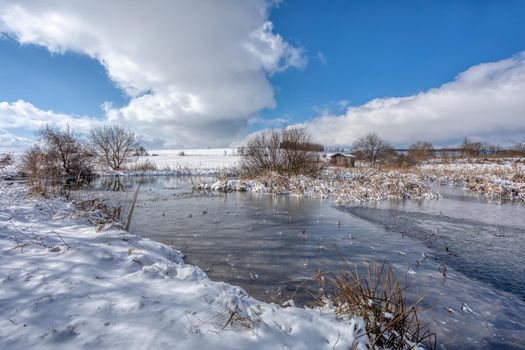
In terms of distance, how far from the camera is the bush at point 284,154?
21.6m

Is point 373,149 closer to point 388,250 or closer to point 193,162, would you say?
point 193,162

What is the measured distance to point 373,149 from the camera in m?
49.8

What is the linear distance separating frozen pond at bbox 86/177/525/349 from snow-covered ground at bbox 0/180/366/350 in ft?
3.55

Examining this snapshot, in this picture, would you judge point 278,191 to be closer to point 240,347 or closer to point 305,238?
point 305,238

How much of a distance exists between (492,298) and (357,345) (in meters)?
3.14

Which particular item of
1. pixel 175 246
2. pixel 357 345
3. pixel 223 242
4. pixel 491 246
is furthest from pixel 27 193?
pixel 491 246

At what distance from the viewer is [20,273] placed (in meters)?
3.02

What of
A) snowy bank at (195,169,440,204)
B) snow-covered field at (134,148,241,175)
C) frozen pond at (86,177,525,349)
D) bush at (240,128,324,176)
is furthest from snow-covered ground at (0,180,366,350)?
snow-covered field at (134,148,241,175)

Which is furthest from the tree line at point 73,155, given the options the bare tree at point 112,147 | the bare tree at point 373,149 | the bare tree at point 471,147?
the bare tree at point 471,147

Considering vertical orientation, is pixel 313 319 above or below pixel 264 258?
above

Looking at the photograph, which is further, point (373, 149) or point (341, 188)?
point (373, 149)

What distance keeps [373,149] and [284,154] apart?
114ft

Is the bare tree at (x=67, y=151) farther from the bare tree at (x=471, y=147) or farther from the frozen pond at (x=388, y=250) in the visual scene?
the bare tree at (x=471, y=147)

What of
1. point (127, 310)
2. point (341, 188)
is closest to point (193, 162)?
point (341, 188)
